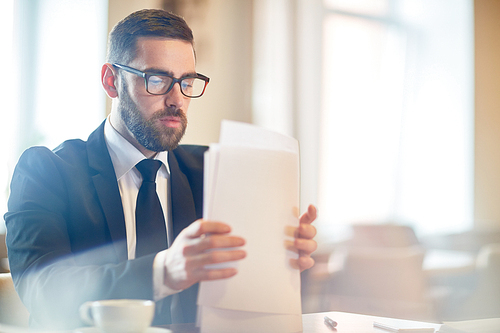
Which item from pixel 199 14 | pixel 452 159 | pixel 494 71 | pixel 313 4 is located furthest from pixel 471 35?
pixel 199 14

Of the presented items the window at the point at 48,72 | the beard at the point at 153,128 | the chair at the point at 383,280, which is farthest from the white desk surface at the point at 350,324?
the window at the point at 48,72

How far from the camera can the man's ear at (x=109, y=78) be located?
1560 mm

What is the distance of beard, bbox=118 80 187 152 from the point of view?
56.7 inches

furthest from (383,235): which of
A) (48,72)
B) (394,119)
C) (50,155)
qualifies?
(50,155)

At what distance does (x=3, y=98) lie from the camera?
3.65 metres

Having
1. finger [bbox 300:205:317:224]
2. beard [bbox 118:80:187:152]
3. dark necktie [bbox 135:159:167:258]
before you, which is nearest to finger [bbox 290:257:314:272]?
finger [bbox 300:205:317:224]

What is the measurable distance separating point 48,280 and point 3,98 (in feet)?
10.1

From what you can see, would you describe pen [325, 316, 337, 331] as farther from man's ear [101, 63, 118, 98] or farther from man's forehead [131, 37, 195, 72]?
man's ear [101, 63, 118, 98]

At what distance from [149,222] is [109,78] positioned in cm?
53

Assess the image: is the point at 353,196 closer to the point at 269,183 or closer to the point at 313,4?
the point at 313,4

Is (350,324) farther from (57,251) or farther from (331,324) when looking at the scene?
(57,251)

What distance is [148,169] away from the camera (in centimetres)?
142

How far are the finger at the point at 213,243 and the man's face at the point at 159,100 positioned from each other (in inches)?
27.2

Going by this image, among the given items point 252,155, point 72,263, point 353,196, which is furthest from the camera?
point 353,196
